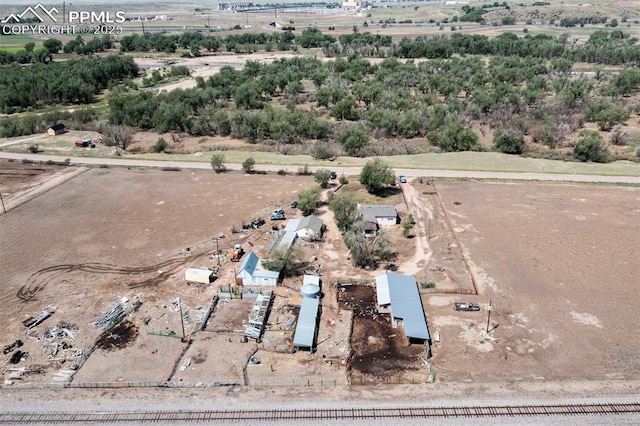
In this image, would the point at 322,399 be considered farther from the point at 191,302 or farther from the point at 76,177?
the point at 76,177

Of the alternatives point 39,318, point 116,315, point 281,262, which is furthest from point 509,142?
point 39,318

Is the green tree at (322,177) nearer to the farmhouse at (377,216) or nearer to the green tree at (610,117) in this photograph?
the farmhouse at (377,216)

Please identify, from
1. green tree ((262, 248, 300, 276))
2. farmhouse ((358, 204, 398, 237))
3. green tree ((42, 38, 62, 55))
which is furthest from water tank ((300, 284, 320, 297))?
green tree ((42, 38, 62, 55))

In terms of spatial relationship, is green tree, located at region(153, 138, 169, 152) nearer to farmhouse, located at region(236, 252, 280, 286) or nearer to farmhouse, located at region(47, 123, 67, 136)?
farmhouse, located at region(47, 123, 67, 136)

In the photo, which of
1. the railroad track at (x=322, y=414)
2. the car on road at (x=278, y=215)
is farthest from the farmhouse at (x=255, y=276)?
the railroad track at (x=322, y=414)

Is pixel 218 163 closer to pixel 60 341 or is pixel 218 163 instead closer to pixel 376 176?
pixel 376 176
